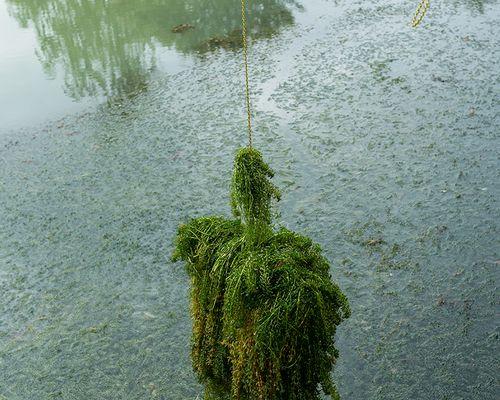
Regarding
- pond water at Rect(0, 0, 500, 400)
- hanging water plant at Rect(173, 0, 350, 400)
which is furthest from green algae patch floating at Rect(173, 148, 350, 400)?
pond water at Rect(0, 0, 500, 400)

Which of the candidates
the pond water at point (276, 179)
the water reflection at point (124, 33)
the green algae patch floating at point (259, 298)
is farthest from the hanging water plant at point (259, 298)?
the water reflection at point (124, 33)

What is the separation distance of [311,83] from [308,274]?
17.2 ft

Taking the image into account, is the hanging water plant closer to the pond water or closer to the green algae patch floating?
the green algae patch floating

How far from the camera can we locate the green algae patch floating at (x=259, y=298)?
1.95m

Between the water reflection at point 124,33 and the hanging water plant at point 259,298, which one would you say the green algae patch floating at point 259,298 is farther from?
the water reflection at point 124,33

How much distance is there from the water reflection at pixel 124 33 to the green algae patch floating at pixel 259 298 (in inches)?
218

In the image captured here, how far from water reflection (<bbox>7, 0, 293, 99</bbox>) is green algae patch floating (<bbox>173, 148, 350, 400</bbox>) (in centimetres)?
553

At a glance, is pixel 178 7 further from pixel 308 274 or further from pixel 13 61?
pixel 308 274

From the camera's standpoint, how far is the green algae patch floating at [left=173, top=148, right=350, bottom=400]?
195 cm

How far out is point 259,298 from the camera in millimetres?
1981

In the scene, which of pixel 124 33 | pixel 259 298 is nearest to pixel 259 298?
pixel 259 298

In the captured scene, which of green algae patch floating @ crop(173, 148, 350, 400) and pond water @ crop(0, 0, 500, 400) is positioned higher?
green algae patch floating @ crop(173, 148, 350, 400)

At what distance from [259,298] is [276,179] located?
335cm

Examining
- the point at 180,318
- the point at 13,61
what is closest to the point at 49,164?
the point at 180,318
